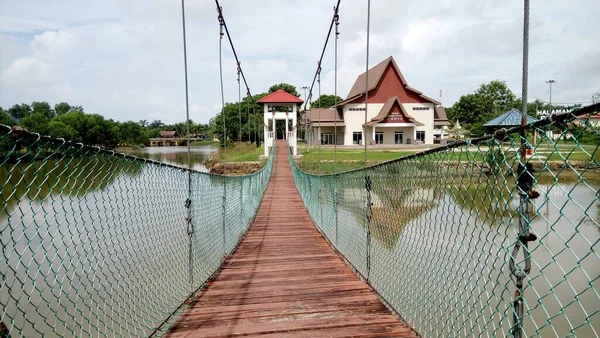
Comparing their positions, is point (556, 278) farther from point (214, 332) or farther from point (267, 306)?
point (214, 332)

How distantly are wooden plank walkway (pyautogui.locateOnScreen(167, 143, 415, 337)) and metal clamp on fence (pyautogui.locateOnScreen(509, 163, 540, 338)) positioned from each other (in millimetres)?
826

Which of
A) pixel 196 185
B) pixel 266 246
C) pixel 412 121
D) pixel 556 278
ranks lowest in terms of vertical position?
pixel 556 278

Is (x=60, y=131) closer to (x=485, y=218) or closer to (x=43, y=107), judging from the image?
(x=485, y=218)

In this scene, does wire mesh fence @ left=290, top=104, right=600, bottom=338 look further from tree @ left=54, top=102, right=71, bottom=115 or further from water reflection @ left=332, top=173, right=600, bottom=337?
tree @ left=54, top=102, right=71, bottom=115

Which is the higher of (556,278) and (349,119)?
(349,119)

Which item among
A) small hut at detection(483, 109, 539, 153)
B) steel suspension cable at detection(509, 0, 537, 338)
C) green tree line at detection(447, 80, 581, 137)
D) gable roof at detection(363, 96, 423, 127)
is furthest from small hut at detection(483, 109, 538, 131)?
green tree line at detection(447, 80, 581, 137)

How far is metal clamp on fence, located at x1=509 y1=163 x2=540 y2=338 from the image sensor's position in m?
1.03

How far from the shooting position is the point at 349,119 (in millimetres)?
26484

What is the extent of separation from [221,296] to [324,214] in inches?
111

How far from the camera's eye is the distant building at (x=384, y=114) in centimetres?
2617

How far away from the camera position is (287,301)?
2.32 meters

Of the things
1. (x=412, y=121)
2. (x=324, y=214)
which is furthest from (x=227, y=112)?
(x=324, y=214)

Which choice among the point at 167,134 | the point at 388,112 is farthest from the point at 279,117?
the point at 167,134

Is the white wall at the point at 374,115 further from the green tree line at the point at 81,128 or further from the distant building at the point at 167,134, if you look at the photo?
the distant building at the point at 167,134
